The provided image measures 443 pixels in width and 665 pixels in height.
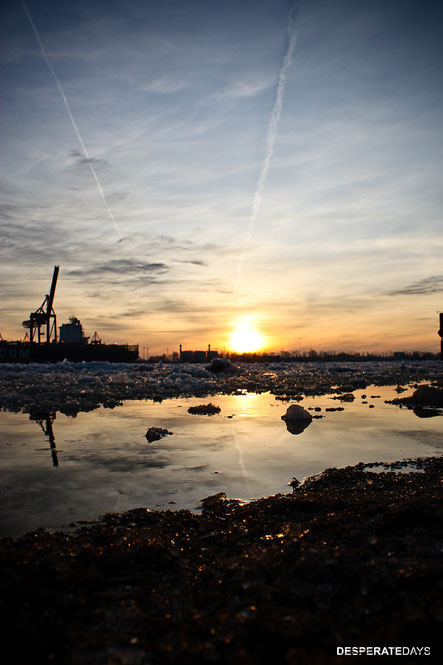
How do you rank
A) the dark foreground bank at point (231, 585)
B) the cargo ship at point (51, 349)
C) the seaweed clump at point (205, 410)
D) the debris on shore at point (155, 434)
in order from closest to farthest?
the dark foreground bank at point (231, 585) < the debris on shore at point (155, 434) < the seaweed clump at point (205, 410) < the cargo ship at point (51, 349)

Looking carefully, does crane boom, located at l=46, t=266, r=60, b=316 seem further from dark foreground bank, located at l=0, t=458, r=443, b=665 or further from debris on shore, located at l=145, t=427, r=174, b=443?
dark foreground bank, located at l=0, t=458, r=443, b=665

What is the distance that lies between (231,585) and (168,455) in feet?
13.0

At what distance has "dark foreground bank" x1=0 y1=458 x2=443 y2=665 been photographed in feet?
6.85

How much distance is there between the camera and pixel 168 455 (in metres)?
6.55

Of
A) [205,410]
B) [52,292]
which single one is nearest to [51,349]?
[52,292]

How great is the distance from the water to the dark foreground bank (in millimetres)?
707

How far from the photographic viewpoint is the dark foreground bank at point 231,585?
2.09 m

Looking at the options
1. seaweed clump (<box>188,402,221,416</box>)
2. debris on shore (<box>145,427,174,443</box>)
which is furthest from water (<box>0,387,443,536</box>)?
seaweed clump (<box>188,402,221,416</box>)

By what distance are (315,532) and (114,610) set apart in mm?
1727

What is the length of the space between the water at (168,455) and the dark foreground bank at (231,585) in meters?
0.71

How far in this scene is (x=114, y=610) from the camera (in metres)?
2.44

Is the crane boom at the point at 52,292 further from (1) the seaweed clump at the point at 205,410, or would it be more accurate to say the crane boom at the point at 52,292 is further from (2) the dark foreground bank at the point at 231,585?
(2) the dark foreground bank at the point at 231,585

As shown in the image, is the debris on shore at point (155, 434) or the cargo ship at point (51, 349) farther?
the cargo ship at point (51, 349)

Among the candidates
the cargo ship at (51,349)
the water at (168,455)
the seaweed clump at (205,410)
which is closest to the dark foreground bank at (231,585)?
the water at (168,455)
